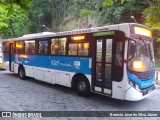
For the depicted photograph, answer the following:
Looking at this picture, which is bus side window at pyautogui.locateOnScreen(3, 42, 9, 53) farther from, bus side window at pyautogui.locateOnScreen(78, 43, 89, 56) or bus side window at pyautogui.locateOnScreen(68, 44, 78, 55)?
bus side window at pyautogui.locateOnScreen(78, 43, 89, 56)

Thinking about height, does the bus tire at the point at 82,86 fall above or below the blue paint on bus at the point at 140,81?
below

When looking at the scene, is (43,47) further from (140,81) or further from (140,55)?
(140,81)

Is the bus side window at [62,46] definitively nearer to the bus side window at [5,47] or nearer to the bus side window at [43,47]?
the bus side window at [43,47]

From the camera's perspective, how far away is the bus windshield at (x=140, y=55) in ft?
26.4

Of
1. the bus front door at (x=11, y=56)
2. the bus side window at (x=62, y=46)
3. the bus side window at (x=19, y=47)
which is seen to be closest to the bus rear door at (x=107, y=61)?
the bus side window at (x=62, y=46)

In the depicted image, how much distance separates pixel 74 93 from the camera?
425 inches

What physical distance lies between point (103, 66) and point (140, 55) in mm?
1485

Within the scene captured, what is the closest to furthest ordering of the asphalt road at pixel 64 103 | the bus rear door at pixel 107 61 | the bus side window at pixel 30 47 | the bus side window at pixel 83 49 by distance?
the asphalt road at pixel 64 103
the bus rear door at pixel 107 61
the bus side window at pixel 83 49
the bus side window at pixel 30 47

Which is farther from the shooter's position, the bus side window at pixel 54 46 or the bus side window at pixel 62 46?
the bus side window at pixel 54 46

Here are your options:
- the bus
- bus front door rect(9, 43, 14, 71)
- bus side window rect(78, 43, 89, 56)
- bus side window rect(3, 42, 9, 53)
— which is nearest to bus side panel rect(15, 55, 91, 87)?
the bus

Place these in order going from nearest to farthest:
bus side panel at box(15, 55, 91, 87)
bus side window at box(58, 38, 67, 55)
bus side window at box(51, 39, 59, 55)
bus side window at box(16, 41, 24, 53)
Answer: bus side panel at box(15, 55, 91, 87) < bus side window at box(58, 38, 67, 55) < bus side window at box(51, 39, 59, 55) < bus side window at box(16, 41, 24, 53)

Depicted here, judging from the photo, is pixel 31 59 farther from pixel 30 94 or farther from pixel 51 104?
pixel 51 104

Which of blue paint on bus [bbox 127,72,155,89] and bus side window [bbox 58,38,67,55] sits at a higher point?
bus side window [bbox 58,38,67,55]

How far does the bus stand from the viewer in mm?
8047
